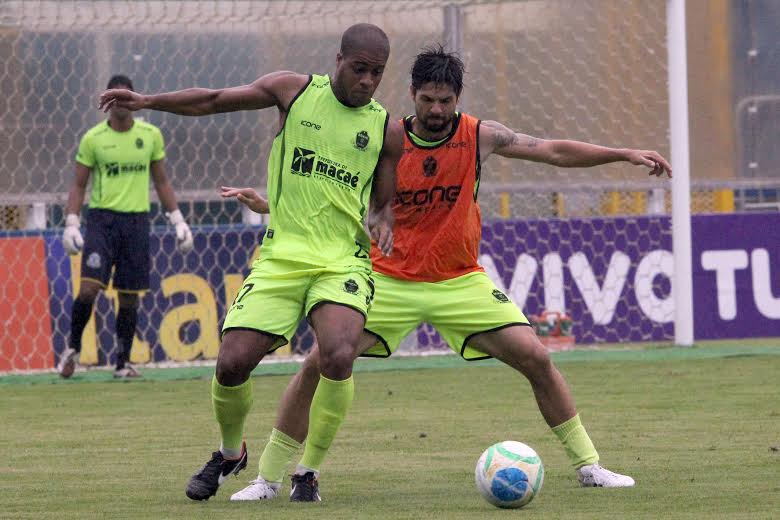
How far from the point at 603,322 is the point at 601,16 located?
3222 mm

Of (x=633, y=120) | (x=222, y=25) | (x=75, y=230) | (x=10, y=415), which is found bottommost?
(x=10, y=415)

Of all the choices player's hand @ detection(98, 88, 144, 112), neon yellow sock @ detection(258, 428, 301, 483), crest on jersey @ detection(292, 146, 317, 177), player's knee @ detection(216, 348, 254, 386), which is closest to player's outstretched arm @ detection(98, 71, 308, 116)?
player's hand @ detection(98, 88, 144, 112)

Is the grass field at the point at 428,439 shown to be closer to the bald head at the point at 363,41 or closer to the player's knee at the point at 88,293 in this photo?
the player's knee at the point at 88,293

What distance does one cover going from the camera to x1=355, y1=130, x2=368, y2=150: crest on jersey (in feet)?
21.8

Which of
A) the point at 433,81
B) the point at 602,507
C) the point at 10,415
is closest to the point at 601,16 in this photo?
the point at 10,415

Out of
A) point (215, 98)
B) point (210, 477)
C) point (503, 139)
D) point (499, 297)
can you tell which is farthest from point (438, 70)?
point (210, 477)

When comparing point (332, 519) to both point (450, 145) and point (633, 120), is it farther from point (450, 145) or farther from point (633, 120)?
point (633, 120)

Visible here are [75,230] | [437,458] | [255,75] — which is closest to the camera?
[437,458]

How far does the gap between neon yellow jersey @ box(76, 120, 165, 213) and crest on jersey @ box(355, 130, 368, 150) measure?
622 cm

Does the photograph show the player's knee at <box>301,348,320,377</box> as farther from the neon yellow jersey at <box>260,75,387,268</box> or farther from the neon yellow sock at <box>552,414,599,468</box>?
the neon yellow sock at <box>552,414,599,468</box>

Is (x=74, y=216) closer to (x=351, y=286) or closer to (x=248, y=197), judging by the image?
(x=248, y=197)

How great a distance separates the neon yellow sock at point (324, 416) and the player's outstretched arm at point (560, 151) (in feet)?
4.64

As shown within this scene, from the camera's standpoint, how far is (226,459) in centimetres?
668

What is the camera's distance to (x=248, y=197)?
701 cm
